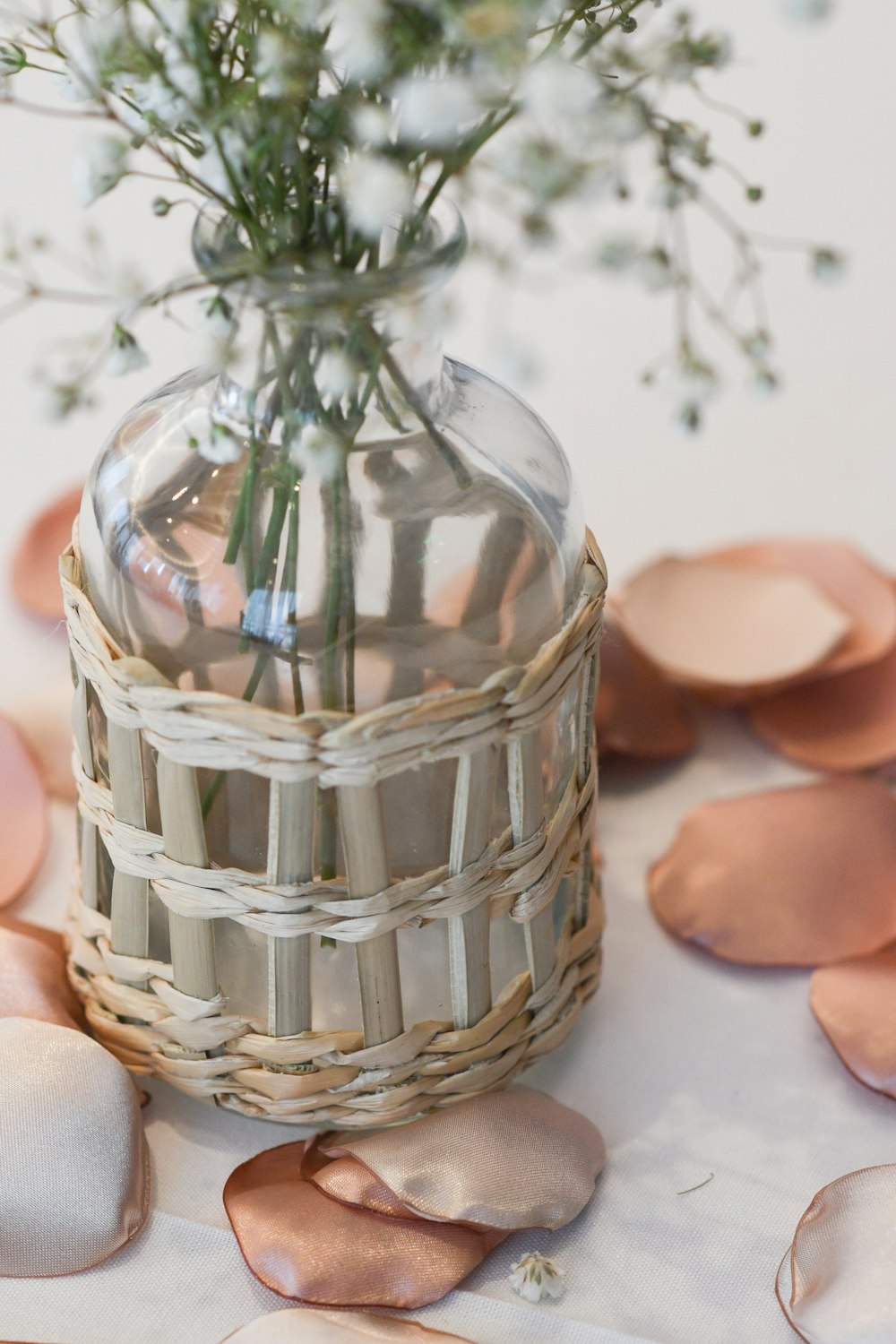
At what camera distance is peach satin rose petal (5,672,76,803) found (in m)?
0.80

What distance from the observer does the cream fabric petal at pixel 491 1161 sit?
572mm

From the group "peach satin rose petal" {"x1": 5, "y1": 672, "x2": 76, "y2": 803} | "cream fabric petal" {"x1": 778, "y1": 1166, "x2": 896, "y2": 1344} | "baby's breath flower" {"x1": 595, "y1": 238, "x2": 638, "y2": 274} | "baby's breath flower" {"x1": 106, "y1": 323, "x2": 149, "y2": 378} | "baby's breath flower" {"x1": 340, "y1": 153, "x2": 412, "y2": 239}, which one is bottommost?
"cream fabric petal" {"x1": 778, "y1": 1166, "x2": 896, "y2": 1344}

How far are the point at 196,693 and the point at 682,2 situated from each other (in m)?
1.01

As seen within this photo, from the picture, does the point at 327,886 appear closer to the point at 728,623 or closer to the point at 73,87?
the point at 73,87

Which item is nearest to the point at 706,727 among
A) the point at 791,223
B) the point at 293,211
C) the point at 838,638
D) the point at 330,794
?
the point at 838,638

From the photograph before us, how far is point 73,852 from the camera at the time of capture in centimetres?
77

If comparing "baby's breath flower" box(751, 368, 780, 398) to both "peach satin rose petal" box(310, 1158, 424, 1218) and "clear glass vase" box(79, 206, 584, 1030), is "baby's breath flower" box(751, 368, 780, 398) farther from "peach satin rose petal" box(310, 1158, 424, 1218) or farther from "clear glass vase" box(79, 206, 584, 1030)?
"peach satin rose petal" box(310, 1158, 424, 1218)

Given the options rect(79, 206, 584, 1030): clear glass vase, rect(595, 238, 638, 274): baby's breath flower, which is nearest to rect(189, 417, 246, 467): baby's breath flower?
rect(79, 206, 584, 1030): clear glass vase

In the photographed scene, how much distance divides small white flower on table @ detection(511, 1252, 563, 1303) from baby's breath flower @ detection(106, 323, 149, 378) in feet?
1.21

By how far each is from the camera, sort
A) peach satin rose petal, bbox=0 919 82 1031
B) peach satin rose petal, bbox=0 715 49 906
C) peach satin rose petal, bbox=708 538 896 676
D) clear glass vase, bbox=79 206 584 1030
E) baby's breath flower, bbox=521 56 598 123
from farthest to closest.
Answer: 1. peach satin rose petal, bbox=708 538 896 676
2. peach satin rose petal, bbox=0 715 49 906
3. peach satin rose petal, bbox=0 919 82 1031
4. clear glass vase, bbox=79 206 584 1030
5. baby's breath flower, bbox=521 56 598 123

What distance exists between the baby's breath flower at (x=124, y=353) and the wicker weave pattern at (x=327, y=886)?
11 centimetres

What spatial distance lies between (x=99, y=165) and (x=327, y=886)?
25cm

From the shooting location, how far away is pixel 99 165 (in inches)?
17.2

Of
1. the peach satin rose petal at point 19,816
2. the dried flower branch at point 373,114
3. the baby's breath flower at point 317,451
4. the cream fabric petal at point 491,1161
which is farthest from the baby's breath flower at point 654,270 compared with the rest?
the peach satin rose petal at point 19,816
